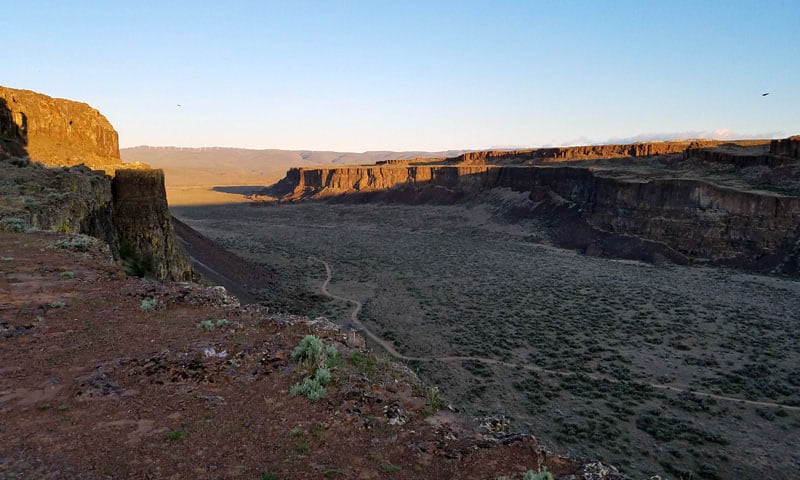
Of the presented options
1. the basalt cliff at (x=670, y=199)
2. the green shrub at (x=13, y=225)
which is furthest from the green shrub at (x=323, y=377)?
the basalt cliff at (x=670, y=199)

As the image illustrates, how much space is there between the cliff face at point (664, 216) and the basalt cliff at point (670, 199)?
70mm

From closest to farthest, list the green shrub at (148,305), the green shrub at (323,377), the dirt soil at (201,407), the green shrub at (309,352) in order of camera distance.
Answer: the dirt soil at (201,407) → the green shrub at (323,377) → the green shrub at (309,352) → the green shrub at (148,305)

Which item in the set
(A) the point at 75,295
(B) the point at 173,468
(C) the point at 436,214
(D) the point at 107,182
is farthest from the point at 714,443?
(C) the point at 436,214

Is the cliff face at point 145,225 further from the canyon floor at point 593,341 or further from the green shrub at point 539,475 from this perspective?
the green shrub at point 539,475

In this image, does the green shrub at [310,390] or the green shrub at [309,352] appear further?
the green shrub at [309,352]

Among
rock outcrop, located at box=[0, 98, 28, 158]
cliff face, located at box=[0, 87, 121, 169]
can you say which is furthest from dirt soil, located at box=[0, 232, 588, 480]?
rock outcrop, located at box=[0, 98, 28, 158]

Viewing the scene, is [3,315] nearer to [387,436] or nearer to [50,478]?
[50,478]

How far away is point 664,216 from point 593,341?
971 inches

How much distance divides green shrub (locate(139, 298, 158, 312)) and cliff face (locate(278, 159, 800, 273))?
36.7m

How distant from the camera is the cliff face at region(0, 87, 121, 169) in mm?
24906

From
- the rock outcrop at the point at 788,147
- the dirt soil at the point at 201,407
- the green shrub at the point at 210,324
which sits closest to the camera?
the dirt soil at the point at 201,407

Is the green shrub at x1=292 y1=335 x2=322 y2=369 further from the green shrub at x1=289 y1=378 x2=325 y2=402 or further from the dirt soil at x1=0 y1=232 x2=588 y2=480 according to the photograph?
the green shrub at x1=289 y1=378 x2=325 y2=402

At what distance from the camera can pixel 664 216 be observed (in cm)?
3888

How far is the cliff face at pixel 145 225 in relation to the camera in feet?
60.9
